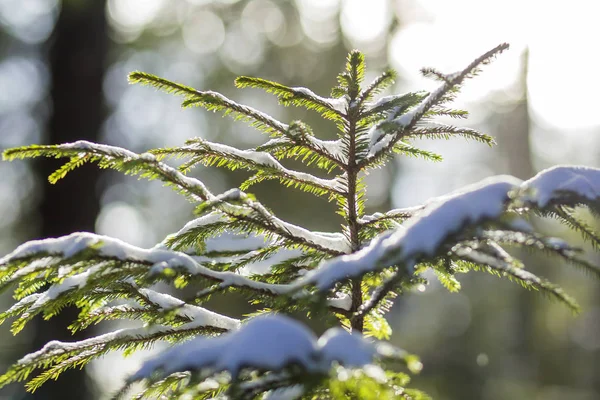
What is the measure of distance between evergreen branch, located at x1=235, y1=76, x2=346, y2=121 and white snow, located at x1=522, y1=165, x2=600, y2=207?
0.76 m

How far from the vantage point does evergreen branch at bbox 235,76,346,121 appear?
179 centimetres

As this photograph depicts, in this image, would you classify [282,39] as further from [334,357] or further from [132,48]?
[334,357]

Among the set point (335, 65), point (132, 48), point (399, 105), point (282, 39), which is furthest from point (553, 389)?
point (399, 105)

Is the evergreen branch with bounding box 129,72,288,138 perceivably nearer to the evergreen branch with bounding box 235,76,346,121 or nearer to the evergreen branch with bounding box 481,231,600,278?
the evergreen branch with bounding box 235,76,346,121

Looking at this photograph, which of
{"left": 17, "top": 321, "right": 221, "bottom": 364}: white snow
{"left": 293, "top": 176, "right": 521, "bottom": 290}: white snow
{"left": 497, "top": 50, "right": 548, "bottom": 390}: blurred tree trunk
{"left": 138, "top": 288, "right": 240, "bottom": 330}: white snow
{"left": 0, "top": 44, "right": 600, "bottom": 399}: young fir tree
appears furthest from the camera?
{"left": 497, "top": 50, "right": 548, "bottom": 390}: blurred tree trunk

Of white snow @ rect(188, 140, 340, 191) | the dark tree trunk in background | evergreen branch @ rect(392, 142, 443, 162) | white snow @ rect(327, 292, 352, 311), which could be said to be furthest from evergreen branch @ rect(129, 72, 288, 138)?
the dark tree trunk in background

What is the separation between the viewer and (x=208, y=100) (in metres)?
1.76

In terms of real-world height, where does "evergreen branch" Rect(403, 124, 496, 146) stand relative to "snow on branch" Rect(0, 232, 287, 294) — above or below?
above

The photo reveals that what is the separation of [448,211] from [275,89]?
843 mm

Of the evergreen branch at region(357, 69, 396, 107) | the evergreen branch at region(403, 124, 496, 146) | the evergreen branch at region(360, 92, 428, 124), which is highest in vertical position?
the evergreen branch at region(357, 69, 396, 107)

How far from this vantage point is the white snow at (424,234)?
3.83 ft

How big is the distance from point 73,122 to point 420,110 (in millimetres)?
5484

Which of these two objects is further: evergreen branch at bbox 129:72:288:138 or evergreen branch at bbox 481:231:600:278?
evergreen branch at bbox 129:72:288:138

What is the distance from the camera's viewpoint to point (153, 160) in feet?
5.17
